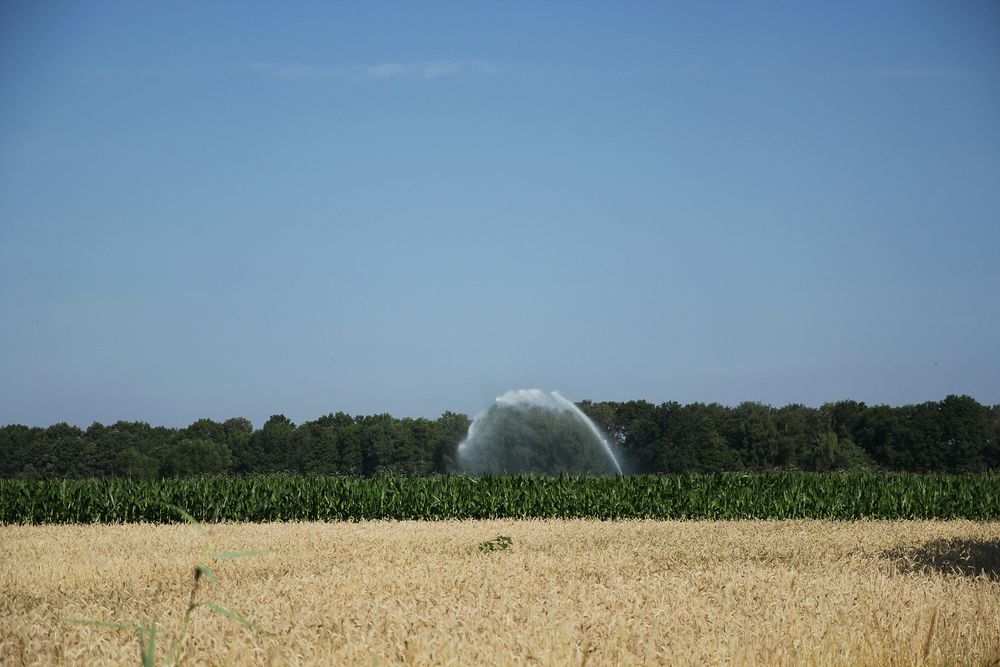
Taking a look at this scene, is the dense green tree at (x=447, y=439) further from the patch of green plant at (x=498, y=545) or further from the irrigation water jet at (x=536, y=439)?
the patch of green plant at (x=498, y=545)

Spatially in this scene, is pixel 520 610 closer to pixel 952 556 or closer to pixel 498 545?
pixel 498 545

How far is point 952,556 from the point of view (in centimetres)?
1653

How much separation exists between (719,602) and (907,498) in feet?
89.5

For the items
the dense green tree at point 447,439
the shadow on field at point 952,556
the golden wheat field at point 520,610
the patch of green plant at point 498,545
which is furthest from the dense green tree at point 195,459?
the shadow on field at point 952,556

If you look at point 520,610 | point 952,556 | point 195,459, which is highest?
point 195,459

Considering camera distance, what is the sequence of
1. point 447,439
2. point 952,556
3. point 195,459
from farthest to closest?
point 195,459, point 447,439, point 952,556

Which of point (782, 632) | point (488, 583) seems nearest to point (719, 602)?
point (782, 632)

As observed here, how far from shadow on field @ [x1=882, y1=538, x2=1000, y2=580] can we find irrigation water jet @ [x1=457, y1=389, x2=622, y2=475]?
82.9 feet

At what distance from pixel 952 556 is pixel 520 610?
11.6 metres

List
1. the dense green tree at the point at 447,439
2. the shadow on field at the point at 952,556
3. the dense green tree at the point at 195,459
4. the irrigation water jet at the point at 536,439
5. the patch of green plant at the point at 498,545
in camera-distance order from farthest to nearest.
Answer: the dense green tree at the point at 195,459
the dense green tree at the point at 447,439
the irrigation water jet at the point at 536,439
the patch of green plant at the point at 498,545
the shadow on field at the point at 952,556

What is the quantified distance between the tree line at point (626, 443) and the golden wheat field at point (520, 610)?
42.1m

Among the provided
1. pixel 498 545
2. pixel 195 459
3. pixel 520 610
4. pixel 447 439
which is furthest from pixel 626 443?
pixel 520 610

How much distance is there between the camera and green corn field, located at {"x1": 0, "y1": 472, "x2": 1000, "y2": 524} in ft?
102

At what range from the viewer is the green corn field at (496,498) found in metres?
31.0
